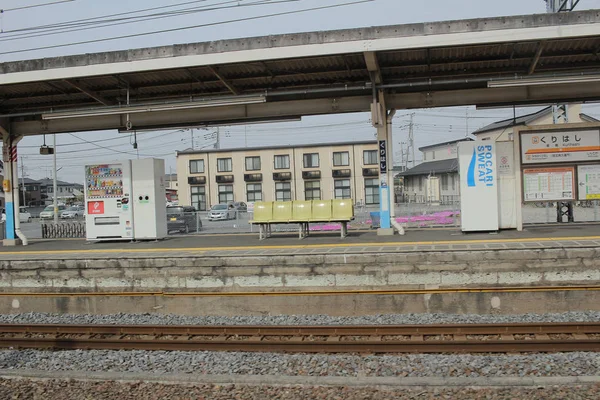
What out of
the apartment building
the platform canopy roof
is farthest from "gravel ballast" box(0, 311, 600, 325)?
the apartment building

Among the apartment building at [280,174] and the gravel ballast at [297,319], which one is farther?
the apartment building at [280,174]

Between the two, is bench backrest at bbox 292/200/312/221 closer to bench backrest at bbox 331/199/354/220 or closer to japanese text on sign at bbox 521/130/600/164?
bench backrest at bbox 331/199/354/220

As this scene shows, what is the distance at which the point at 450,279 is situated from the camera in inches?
399

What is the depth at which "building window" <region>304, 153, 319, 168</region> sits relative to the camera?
51.9 m

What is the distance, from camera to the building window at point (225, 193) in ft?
177

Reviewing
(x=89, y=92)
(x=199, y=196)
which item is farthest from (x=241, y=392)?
(x=199, y=196)

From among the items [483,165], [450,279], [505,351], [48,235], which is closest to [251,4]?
[483,165]

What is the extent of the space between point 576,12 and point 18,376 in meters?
12.1

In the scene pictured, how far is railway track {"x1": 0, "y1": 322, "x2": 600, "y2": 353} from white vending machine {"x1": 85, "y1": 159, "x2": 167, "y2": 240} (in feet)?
19.5

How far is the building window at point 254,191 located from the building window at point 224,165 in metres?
2.66

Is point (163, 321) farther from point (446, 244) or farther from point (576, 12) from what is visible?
point (576, 12)

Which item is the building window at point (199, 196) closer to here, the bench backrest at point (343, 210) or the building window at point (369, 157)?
the building window at point (369, 157)

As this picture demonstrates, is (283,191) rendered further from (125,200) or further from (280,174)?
(125,200)

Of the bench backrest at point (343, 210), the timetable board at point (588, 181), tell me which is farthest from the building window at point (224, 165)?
the timetable board at point (588, 181)
